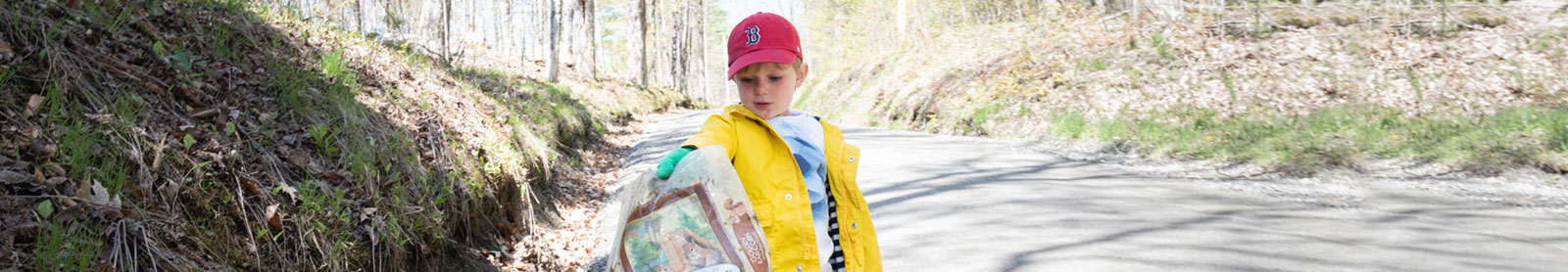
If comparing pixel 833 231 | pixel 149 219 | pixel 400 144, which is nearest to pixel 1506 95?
pixel 833 231

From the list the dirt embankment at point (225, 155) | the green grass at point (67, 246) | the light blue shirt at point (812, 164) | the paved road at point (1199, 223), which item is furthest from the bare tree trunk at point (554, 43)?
the light blue shirt at point (812, 164)

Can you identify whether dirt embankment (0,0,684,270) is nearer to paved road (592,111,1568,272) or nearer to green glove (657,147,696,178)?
green glove (657,147,696,178)

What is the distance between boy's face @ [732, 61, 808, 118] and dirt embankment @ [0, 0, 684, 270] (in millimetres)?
1940

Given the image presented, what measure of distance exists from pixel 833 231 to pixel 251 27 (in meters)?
4.60

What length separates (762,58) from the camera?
1.76 metres

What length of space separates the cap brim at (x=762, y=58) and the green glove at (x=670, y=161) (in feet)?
0.74

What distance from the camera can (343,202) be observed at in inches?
140

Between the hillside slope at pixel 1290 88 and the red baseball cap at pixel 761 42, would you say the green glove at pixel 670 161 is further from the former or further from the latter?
the hillside slope at pixel 1290 88

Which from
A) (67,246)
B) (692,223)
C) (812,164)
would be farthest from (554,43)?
(692,223)

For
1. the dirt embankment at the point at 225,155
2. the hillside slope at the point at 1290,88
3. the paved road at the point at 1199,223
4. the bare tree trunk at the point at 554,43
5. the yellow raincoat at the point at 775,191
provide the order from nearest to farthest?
the yellow raincoat at the point at 775,191 → the dirt embankment at the point at 225,155 → the paved road at the point at 1199,223 → the hillside slope at the point at 1290,88 → the bare tree trunk at the point at 554,43

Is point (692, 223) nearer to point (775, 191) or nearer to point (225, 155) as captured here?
point (775, 191)

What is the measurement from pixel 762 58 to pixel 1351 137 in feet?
29.3

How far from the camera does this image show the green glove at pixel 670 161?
1.56 m

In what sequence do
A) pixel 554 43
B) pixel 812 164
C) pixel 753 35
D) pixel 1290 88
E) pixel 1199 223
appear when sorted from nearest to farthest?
pixel 753 35, pixel 812 164, pixel 1199 223, pixel 1290 88, pixel 554 43
